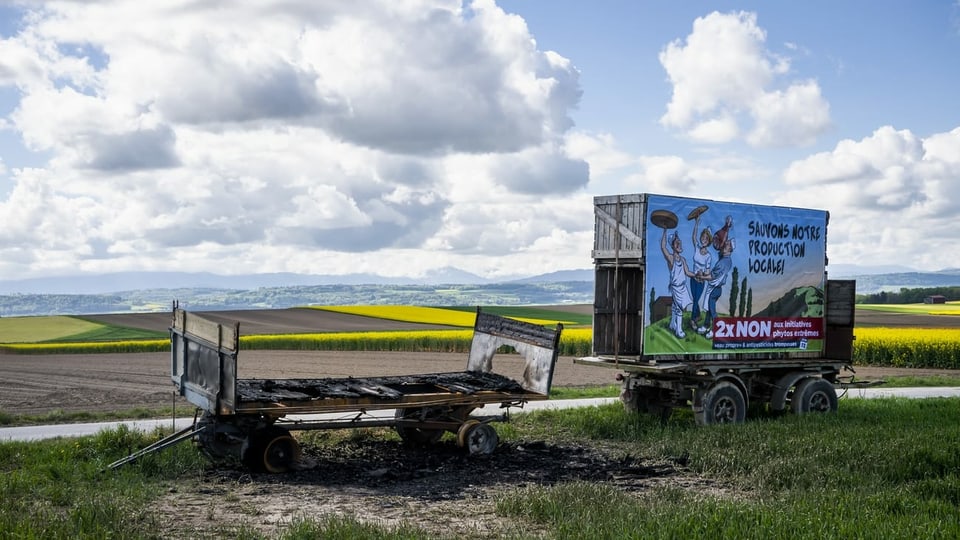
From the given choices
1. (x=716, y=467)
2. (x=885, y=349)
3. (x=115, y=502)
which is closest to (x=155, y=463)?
(x=115, y=502)

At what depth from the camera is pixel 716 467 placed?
1168 cm

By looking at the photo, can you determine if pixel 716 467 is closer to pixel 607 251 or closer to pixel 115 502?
pixel 607 251

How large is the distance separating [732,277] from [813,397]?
9.06 ft

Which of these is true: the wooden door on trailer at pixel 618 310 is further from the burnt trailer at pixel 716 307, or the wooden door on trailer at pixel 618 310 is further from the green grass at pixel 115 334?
the green grass at pixel 115 334

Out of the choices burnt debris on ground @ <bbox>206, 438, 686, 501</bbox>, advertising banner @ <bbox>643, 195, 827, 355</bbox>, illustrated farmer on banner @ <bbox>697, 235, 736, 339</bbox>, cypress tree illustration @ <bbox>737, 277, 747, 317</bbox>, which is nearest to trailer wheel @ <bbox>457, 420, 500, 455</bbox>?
burnt debris on ground @ <bbox>206, 438, 686, 501</bbox>

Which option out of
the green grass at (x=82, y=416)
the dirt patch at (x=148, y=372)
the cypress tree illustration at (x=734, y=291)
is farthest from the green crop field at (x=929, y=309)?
the green grass at (x=82, y=416)

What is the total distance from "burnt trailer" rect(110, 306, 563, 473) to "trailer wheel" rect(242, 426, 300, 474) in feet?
0.04

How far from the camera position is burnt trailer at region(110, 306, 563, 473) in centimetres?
1137

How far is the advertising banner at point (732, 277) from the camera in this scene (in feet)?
49.0

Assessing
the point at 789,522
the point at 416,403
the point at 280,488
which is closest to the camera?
the point at 789,522

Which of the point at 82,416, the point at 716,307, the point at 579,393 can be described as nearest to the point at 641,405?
the point at 716,307

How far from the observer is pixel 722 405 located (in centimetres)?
1553

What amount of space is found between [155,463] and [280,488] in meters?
1.85

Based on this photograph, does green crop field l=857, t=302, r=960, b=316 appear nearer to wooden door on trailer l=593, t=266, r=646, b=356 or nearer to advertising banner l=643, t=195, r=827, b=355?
advertising banner l=643, t=195, r=827, b=355
